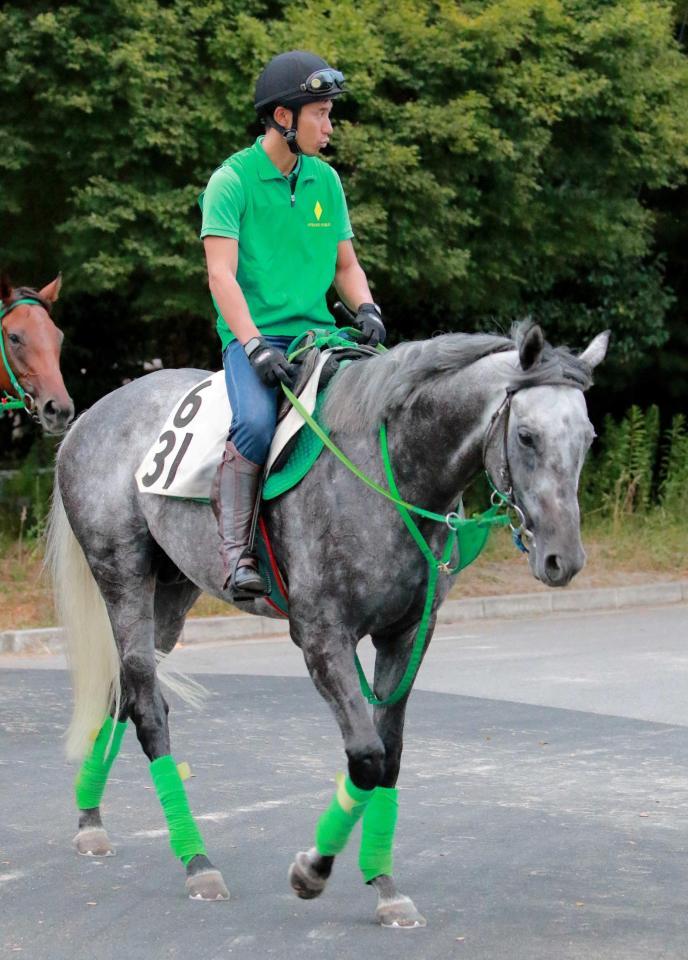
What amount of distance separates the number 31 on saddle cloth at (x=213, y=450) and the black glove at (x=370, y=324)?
35cm

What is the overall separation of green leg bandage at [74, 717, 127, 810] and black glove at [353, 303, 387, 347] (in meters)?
1.94

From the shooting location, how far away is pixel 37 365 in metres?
11.2

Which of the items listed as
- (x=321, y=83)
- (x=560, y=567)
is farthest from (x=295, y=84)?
(x=560, y=567)

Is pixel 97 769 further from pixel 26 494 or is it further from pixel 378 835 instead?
pixel 26 494

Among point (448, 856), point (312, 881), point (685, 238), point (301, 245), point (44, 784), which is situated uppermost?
point (301, 245)

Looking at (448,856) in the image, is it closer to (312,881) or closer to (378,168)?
(312,881)

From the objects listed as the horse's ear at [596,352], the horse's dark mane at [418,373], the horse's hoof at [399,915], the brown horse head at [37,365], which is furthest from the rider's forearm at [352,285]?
the brown horse head at [37,365]

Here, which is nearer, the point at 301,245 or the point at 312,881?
the point at 312,881

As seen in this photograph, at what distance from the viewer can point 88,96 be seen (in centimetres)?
1469

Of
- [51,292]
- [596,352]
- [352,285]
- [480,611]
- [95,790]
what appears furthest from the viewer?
[480,611]

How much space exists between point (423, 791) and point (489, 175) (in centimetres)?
980

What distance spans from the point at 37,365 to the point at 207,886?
5.94 m

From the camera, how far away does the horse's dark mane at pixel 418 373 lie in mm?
5062

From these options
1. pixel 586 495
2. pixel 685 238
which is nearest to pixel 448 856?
pixel 586 495
